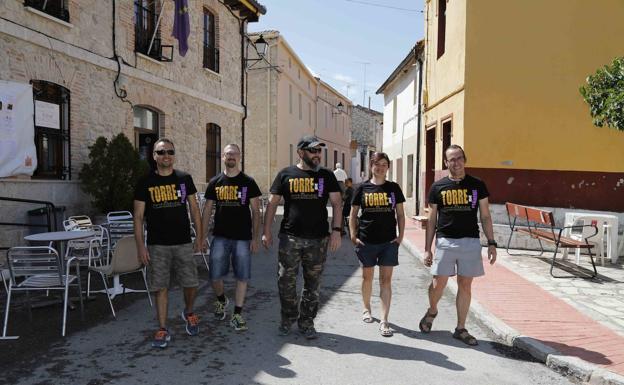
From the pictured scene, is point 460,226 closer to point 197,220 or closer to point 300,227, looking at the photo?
point 300,227

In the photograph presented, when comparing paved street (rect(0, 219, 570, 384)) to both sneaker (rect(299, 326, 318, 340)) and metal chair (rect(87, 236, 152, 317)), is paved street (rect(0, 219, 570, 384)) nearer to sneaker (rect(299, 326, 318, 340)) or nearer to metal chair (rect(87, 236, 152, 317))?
sneaker (rect(299, 326, 318, 340))

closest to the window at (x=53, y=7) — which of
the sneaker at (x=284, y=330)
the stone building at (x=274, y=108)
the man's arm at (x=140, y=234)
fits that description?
the man's arm at (x=140, y=234)

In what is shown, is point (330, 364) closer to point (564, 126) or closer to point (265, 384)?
point (265, 384)

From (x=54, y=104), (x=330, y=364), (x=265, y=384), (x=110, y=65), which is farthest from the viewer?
(x=110, y=65)

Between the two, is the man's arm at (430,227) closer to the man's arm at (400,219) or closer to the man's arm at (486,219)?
the man's arm at (400,219)

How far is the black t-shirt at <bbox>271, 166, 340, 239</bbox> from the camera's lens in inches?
178

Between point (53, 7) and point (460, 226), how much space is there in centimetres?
758

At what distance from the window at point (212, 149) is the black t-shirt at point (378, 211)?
32.2ft

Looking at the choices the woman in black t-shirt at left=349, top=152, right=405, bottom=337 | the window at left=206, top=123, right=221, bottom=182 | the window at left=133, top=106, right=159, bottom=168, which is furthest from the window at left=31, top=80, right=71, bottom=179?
the woman in black t-shirt at left=349, top=152, right=405, bottom=337

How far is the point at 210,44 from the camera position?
14016 millimetres

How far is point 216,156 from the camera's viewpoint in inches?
575

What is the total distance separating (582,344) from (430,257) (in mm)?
1505

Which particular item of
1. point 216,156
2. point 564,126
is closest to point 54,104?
point 216,156

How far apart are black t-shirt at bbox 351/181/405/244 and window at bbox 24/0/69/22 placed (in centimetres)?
627
